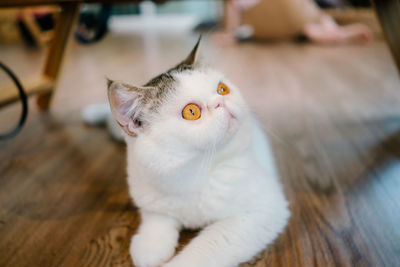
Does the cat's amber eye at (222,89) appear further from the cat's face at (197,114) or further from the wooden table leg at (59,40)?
the wooden table leg at (59,40)

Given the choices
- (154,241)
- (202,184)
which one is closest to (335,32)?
(202,184)

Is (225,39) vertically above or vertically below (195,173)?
below

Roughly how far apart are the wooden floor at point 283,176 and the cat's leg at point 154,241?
83 mm

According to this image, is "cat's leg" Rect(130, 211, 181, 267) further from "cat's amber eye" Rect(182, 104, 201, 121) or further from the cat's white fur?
"cat's amber eye" Rect(182, 104, 201, 121)

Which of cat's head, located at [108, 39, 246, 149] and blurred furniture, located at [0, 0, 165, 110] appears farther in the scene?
blurred furniture, located at [0, 0, 165, 110]

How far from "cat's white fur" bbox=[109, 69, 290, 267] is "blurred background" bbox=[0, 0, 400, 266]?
0.08 meters

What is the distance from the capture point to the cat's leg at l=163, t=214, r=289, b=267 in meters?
0.66

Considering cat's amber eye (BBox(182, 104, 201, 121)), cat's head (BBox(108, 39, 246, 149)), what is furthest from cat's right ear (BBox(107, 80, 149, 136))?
cat's amber eye (BBox(182, 104, 201, 121))

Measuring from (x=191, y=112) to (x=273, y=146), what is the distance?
0.81 metres

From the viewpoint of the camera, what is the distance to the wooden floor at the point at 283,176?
794 mm

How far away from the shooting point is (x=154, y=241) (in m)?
0.73

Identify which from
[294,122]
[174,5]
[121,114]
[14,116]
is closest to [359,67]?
[294,122]

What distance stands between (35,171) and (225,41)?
10.5 feet

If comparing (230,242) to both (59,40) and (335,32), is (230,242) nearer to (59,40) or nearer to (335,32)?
(59,40)
